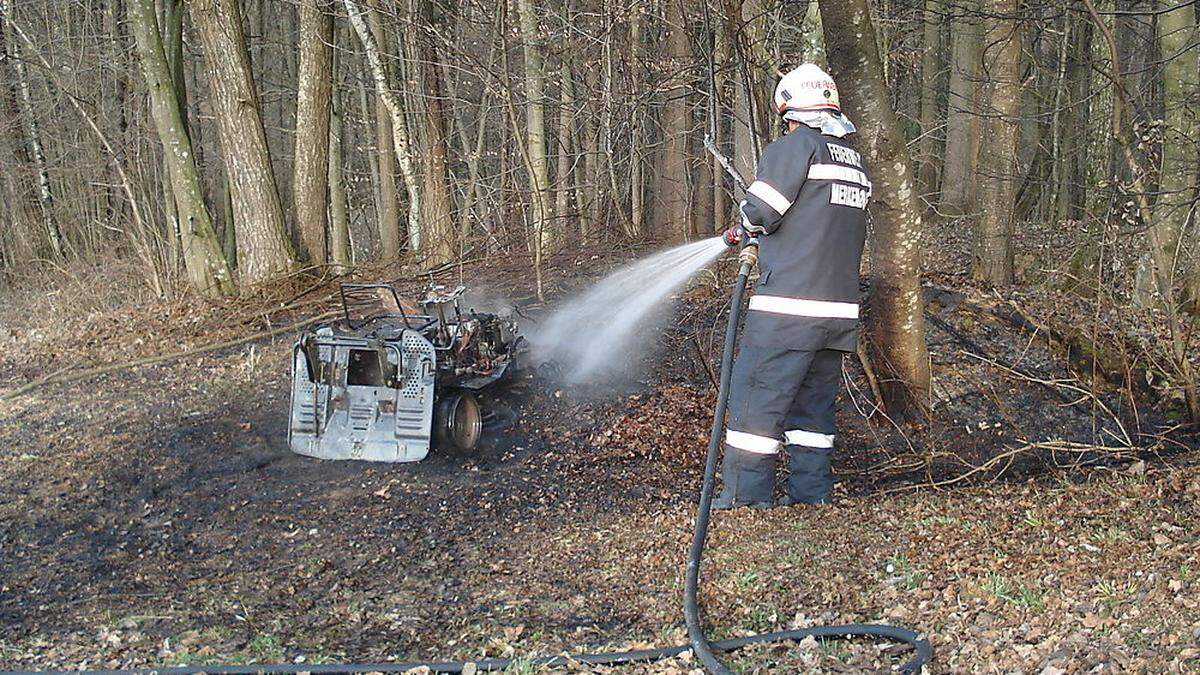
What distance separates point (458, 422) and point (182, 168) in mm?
6530

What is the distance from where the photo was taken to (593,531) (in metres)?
5.51

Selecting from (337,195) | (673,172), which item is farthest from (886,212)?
(337,195)

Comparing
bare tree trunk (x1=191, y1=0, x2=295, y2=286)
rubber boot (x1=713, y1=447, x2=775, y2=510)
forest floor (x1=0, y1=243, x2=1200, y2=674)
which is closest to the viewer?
forest floor (x1=0, y1=243, x2=1200, y2=674)

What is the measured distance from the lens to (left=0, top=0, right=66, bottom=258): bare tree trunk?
19000 mm

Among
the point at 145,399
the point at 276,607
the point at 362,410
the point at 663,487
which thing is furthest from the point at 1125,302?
the point at 145,399

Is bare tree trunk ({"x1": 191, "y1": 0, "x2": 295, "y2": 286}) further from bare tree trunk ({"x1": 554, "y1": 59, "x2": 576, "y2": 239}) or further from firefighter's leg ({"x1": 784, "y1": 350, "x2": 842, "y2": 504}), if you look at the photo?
firefighter's leg ({"x1": 784, "y1": 350, "x2": 842, "y2": 504})

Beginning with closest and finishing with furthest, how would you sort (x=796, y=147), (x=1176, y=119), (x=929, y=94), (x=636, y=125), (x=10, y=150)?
(x=796, y=147) → (x=1176, y=119) → (x=636, y=125) → (x=929, y=94) → (x=10, y=150)

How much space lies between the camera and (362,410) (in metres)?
6.72

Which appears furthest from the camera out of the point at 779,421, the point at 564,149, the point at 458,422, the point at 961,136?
the point at 961,136

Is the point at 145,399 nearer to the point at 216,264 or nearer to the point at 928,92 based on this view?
the point at 216,264

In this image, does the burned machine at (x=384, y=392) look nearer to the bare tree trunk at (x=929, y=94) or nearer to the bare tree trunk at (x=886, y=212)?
the bare tree trunk at (x=886, y=212)

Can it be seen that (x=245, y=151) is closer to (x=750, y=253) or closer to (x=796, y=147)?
(x=750, y=253)

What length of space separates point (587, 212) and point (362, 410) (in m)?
7.75

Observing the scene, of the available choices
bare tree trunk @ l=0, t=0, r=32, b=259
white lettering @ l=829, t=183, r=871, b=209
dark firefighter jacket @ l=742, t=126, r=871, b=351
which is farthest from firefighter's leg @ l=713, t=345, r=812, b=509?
bare tree trunk @ l=0, t=0, r=32, b=259
